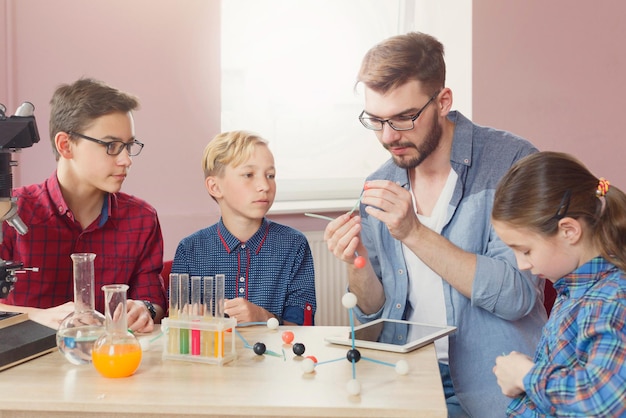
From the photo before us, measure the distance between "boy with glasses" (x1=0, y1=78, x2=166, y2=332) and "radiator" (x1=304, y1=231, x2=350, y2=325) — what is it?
4.77 feet

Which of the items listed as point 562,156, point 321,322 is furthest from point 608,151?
point 562,156

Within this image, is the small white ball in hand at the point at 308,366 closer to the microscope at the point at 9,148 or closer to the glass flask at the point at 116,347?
the glass flask at the point at 116,347

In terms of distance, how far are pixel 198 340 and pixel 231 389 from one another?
0.78 ft

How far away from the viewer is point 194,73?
12.3 ft

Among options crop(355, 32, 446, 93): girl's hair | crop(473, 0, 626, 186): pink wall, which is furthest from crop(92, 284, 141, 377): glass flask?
Answer: crop(473, 0, 626, 186): pink wall

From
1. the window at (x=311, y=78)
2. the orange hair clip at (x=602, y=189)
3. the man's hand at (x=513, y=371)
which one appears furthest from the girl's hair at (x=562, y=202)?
the window at (x=311, y=78)

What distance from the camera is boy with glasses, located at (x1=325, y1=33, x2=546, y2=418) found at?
2.01m

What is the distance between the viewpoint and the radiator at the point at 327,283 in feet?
13.0

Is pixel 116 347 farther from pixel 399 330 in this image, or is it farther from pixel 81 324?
pixel 399 330

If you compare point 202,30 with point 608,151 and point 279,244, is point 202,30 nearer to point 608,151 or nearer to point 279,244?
point 279,244

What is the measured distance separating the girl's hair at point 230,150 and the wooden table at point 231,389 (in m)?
0.99

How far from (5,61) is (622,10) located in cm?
316

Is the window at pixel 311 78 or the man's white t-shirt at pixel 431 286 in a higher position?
the window at pixel 311 78

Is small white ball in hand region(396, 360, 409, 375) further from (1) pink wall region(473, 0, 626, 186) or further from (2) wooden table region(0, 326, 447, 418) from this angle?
(1) pink wall region(473, 0, 626, 186)
